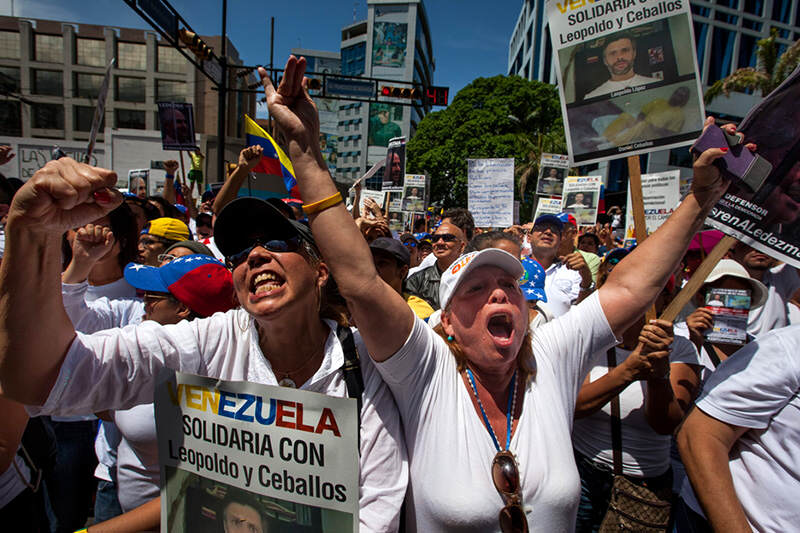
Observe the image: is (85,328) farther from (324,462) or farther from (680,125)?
(680,125)

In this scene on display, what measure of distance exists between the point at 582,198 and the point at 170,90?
5378cm

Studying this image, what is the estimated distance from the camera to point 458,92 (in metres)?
33.5

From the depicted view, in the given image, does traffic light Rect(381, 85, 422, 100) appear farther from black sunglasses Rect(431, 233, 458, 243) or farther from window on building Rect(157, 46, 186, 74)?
window on building Rect(157, 46, 186, 74)

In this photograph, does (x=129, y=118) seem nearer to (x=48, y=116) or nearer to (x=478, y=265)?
(x=48, y=116)

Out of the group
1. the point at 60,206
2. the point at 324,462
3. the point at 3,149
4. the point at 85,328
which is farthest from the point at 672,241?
the point at 3,149

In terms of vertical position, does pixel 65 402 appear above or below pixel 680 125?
below

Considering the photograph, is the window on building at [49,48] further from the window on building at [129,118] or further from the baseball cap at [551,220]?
the baseball cap at [551,220]

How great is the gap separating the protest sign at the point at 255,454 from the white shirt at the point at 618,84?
82.5 inches

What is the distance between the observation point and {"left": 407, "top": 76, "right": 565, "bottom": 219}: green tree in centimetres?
2936

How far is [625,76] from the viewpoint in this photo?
2.31 meters

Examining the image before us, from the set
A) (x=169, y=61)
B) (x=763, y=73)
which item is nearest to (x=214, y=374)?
(x=763, y=73)

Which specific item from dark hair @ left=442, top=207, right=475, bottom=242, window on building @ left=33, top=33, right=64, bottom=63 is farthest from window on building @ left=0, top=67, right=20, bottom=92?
dark hair @ left=442, top=207, right=475, bottom=242

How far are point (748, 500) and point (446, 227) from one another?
346 cm

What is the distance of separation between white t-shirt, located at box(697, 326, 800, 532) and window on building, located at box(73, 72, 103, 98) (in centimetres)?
6082
